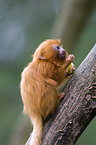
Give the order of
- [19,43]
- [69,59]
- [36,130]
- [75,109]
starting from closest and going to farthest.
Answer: [75,109] → [36,130] → [69,59] → [19,43]

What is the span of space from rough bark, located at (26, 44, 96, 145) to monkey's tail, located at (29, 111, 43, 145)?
6cm

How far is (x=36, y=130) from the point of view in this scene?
2.53 metres

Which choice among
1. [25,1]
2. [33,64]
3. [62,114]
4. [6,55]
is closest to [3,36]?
[6,55]

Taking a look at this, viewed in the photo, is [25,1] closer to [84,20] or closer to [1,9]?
[1,9]

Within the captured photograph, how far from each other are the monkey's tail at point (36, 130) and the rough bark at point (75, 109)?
6cm

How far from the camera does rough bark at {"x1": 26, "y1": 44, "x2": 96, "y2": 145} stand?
2248 millimetres

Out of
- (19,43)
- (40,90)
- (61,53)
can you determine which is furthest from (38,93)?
(19,43)

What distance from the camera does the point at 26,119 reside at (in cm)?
539

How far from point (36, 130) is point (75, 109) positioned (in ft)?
1.88

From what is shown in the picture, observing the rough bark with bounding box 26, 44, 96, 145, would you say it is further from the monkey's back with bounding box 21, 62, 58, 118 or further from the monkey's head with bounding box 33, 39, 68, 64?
the monkey's head with bounding box 33, 39, 68, 64

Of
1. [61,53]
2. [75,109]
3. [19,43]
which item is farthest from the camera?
[19,43]

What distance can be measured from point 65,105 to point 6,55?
7.44m

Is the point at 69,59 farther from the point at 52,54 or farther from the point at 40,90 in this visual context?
the point at 40,90

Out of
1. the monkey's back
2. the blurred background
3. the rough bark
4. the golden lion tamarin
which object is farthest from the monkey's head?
the blurred background
